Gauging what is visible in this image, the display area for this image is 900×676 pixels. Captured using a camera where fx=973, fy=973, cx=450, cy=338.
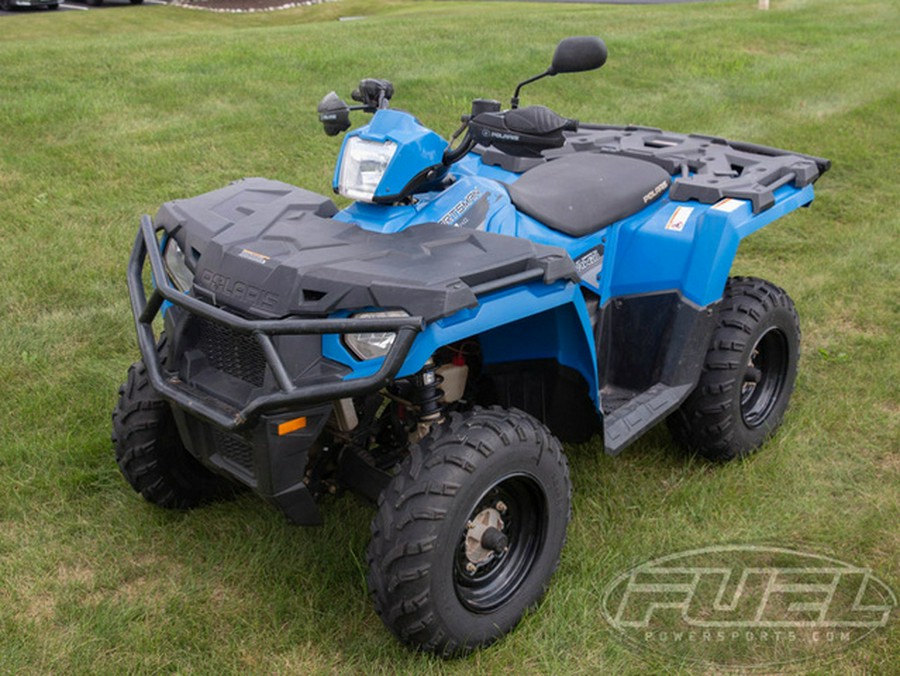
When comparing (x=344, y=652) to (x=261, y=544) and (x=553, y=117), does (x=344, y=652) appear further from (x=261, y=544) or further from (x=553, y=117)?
(x=553, y=117)

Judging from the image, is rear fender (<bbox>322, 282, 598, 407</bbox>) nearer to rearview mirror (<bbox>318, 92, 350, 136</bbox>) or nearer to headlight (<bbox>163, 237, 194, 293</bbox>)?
headlight (<bbox>163, 237, 194, 293</bbox>)

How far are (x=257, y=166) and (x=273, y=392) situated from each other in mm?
4959

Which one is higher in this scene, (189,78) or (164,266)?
(164,266)

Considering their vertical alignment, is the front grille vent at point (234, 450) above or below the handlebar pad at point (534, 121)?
below

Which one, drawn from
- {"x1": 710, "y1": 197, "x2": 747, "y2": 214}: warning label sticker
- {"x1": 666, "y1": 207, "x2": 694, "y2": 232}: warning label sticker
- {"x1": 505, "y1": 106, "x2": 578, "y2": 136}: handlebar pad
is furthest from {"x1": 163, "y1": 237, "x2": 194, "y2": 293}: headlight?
{"x1": 710, "y1": 197, "x2": 747, "y2": 214}: warning label sticker

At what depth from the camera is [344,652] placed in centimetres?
293

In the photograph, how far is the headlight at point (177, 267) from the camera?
298 centimetres

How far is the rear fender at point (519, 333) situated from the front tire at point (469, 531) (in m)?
0.28

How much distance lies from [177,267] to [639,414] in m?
1.63

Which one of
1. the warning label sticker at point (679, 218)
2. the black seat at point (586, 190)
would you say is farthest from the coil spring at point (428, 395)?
the warning label sticker at point (679, 218)

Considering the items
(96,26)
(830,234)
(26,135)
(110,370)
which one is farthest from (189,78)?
(96,26)

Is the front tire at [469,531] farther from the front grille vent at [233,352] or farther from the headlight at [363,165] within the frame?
the headlight at [363,165]

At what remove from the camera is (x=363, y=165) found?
302 cm

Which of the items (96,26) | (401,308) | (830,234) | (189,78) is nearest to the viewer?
(401,308)
